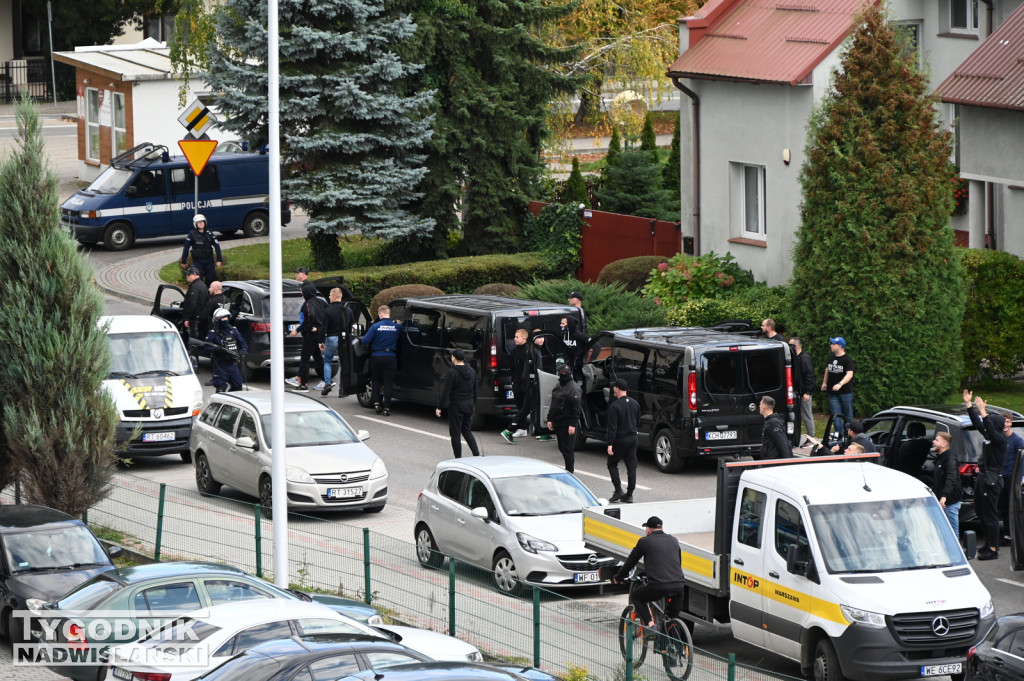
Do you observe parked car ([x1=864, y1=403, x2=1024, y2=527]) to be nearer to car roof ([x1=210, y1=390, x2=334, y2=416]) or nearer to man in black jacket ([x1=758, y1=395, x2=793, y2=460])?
man in black jacket ([x1=758, y1=395, x2=793, y2=460])

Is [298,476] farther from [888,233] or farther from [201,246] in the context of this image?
[201,246]

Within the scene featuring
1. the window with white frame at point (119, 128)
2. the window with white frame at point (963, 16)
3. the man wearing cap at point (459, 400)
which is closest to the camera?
the man wearing cap at point (459, 400)

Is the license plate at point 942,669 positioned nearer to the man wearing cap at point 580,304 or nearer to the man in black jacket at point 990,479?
the man in black jacket at point 990,479

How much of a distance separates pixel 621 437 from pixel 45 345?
715cm

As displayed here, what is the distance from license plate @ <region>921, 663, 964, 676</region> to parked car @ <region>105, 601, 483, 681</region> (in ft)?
12.9

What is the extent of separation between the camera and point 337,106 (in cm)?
3184

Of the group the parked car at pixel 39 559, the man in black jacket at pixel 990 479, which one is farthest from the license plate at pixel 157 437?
the man in black jacket at pixel 990 479

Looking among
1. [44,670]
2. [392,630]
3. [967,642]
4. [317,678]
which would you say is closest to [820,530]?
[967,642]

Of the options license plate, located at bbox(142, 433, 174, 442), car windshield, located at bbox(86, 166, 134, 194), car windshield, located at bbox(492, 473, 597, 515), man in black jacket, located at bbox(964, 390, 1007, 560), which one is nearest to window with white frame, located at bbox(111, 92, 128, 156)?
car windshield, located at bbox(86, 166, 134, 194)

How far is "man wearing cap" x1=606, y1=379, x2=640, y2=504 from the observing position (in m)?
18.9

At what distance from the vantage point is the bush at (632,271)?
3019 cm

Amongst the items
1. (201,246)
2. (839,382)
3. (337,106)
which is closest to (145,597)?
(839,382)

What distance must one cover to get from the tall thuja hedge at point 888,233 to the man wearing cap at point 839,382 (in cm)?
131

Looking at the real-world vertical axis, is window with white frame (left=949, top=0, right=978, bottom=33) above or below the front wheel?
above
